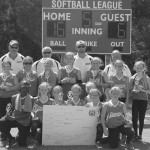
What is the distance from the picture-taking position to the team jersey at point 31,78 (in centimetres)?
707

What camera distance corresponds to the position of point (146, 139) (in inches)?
293

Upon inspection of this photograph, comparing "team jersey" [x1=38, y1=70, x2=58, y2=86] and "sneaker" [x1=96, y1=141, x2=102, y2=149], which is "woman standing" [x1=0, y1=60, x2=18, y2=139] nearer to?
"team jersey" [x1=38, y1=70, x2=58, y2=86]

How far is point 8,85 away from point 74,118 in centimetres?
147

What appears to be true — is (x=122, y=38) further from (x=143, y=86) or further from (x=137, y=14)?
(x=137, y=14)

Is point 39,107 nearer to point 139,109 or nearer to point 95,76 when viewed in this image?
point 95,76

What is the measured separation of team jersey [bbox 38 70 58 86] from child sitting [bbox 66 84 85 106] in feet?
1.51

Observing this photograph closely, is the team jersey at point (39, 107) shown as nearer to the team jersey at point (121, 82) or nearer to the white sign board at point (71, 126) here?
the white sign board at point (71, 126)

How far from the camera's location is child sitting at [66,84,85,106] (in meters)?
6.69

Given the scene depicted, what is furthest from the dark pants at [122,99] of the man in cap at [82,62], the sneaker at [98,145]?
the sneaker at [98,145]

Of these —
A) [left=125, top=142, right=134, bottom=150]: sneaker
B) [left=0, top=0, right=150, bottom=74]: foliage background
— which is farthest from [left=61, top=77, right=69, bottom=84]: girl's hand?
[left=0, top=0, right=150, bottom=74]: foliage background

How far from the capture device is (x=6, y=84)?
7.01m

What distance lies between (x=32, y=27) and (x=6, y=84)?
1562 centimetres

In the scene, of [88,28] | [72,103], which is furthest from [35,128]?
[88,28]

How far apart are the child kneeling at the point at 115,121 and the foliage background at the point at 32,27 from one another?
13.8 meters
